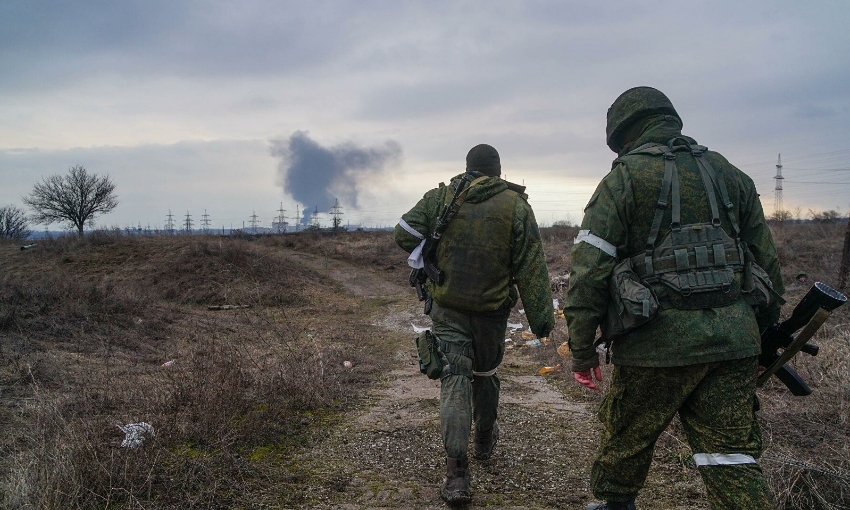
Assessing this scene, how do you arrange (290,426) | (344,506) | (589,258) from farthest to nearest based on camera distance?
(290,426) → (344,506) → (589,258)

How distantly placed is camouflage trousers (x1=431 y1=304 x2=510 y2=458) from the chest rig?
1.22 meters

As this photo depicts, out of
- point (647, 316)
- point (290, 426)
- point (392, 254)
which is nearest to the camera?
point (647, 316)

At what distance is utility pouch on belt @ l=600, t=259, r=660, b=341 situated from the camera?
7.27ft

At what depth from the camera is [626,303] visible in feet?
7.39

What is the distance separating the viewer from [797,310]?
2479 mm

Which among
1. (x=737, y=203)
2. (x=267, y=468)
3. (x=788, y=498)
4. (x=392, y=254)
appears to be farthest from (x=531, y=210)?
(x=392, y=254)

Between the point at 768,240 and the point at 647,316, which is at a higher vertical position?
the point at 768,240

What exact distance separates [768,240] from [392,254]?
2137cm

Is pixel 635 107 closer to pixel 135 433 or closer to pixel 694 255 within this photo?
pixel 694 255

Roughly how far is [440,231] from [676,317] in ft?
4.92

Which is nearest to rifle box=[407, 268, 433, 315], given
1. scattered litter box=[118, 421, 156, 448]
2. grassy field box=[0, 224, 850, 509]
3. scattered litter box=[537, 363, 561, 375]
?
grassy field box=[0, 224, 850, 509]

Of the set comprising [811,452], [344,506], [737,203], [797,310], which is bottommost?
[344,506]

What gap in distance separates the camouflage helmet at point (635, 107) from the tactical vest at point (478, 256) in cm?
86

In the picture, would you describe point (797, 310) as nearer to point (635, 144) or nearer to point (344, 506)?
point (635, 144)
